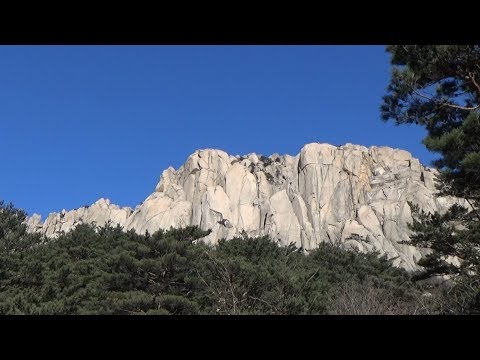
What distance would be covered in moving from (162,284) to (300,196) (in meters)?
37.7

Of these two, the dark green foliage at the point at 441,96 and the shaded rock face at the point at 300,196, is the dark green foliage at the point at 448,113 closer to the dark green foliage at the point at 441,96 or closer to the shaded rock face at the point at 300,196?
the dark green foliage at the point at 441,96

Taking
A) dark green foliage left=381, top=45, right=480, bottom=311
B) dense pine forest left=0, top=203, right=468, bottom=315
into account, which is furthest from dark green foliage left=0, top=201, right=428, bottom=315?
dark green foliage left=381, top=45, right=480, bottom=311

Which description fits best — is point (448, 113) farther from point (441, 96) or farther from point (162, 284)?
point (162, 284)

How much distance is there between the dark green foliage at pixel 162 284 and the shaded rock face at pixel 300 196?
25.7 m

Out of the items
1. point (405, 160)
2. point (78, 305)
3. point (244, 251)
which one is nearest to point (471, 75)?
point (78, 305)

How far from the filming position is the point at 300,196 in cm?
5438

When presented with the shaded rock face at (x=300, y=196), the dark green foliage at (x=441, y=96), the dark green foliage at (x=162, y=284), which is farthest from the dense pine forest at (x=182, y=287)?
the shaded rock face at (x=300, y=196)

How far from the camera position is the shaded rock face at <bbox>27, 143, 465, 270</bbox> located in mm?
48906

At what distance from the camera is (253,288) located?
16.4 metres

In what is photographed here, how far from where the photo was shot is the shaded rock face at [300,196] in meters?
48.9

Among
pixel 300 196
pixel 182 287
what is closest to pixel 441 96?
pixel 182 287

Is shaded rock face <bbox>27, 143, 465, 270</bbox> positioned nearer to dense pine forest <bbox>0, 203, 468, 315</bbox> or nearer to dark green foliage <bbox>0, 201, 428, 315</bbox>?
dense pine forest <bbox>0, 203, 468, 315</bbox>
